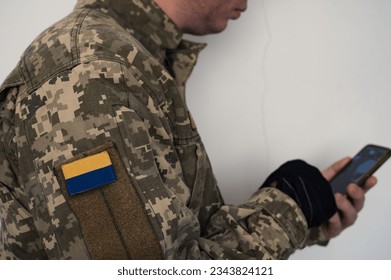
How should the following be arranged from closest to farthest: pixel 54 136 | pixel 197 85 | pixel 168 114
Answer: pixel 54 136 < pixel 168 114 < pixel 197 85

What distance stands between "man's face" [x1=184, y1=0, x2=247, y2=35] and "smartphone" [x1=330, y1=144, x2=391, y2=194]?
1.27 feet

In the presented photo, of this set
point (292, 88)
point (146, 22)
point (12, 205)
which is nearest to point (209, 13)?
point (146, 22)

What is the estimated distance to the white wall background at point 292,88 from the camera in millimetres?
924

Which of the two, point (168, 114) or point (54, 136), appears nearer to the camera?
point (54, 136)

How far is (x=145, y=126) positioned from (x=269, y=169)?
49 cm

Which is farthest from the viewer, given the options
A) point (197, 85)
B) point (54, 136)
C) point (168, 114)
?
point (197, 85)

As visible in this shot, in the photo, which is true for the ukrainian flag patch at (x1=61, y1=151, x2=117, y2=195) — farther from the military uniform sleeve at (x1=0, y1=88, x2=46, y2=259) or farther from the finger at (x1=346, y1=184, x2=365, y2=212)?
the finger at (x1=346, y1=184, x2=365, y2=212)

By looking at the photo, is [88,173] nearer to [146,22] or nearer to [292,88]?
[146,22]

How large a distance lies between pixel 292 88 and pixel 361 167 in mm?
213

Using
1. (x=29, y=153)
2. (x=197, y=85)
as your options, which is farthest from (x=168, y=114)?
(x=197, y=85)

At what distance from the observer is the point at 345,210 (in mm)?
857
